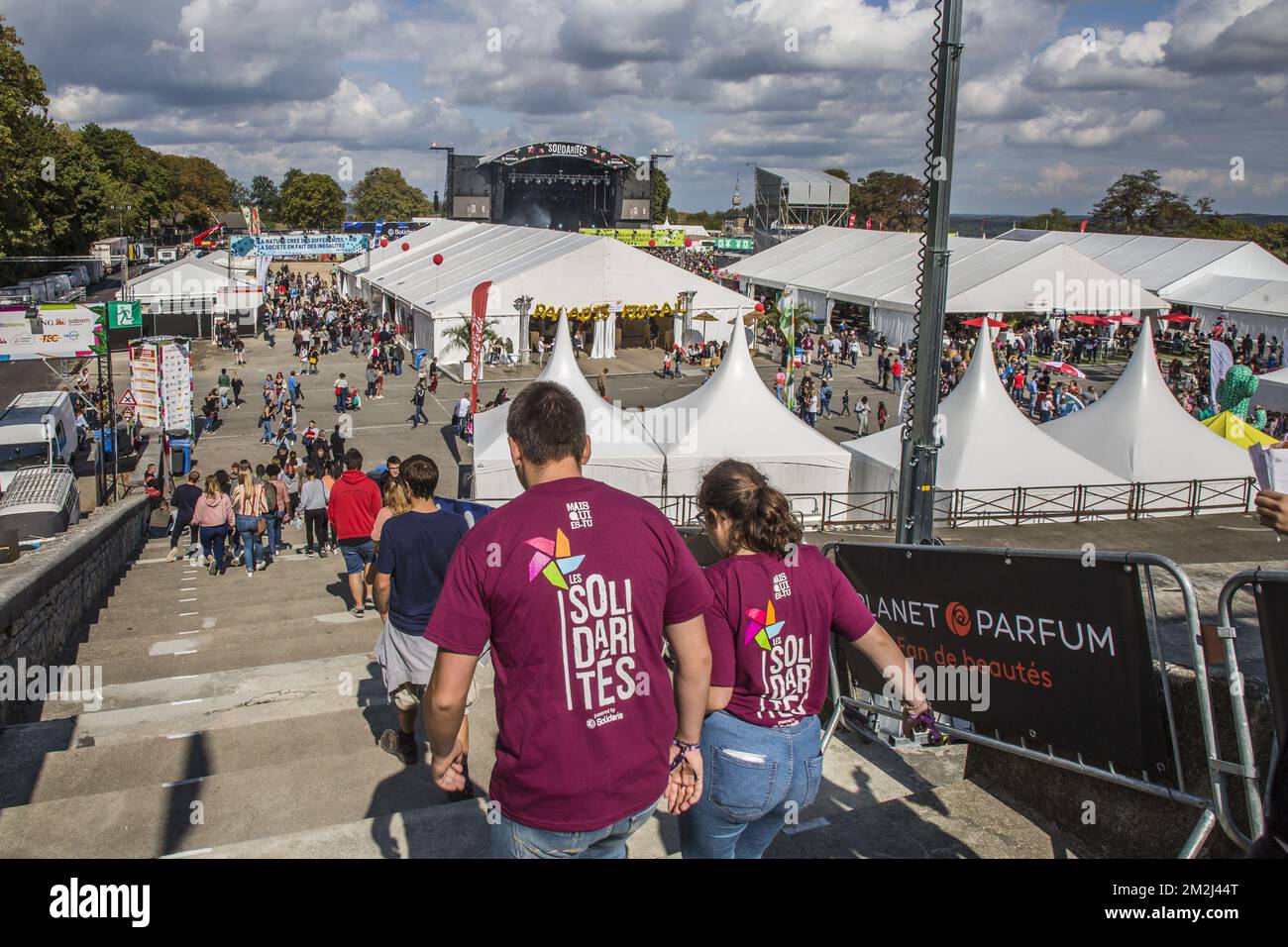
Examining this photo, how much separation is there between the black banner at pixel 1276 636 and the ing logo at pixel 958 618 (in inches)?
54.2

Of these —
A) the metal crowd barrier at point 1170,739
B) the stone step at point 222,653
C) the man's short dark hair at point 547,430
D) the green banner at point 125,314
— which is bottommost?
the stone step at point 222,653

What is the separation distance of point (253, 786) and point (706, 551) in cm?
A: 272

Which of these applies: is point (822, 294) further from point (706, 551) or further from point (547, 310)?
point (706, 551)

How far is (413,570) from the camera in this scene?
15.8 ft

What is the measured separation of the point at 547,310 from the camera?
1455 inches

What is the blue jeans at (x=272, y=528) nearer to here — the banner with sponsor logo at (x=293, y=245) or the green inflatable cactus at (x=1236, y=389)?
the green inflatable cactus at (x=1236, y=389)

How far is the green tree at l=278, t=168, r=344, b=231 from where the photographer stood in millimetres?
114625

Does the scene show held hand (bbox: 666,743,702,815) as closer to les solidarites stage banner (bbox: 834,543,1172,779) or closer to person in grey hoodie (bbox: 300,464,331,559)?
les solidarites stage banner (bbox: 834,543,1172,779)

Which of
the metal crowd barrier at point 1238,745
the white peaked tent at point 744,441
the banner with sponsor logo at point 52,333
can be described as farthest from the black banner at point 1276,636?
the banner with sponsor logo at point 52,333

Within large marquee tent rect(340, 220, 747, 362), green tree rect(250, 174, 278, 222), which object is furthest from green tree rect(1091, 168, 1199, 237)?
green tree rect(250, 174, 278, 222)

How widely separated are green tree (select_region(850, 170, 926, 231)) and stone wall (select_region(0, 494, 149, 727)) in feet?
295

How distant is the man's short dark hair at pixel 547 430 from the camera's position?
258 centimetres

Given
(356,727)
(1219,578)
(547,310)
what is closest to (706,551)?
(356,727)
